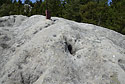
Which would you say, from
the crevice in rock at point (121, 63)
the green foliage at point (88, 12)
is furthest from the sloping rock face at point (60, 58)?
the green foliage at point (88, 12)

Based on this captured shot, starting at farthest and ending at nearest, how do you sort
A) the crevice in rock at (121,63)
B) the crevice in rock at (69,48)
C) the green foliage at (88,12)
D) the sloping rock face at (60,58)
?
the green foliage at (88,12) → the crevice in rock at (69,48) → the crevice in rock at (121,63) → the sloping rock face at (60,58)

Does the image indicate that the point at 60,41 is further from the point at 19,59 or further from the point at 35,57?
the point at 19,59

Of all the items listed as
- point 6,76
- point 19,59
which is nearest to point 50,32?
point 19,59

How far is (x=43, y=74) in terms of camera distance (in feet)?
13.3

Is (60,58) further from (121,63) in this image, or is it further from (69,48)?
(121,63)

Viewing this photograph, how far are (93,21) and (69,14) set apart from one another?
6199mm

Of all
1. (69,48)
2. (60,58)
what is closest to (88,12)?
(69,48)

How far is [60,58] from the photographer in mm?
4332

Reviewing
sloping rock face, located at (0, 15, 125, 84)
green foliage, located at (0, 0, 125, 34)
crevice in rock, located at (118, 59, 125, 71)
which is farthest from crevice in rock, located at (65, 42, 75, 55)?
green foliage, located at (0, 0, 125, 34)

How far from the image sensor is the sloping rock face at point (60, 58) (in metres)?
4.02

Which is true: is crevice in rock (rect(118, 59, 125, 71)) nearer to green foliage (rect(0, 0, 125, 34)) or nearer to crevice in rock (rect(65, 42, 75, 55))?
crevice in rock (rect(65, 42, 75, 55))

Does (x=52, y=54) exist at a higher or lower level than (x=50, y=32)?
lower

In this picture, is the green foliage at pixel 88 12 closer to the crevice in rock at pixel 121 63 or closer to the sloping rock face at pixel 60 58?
the sloping rock face at pixel 60 58

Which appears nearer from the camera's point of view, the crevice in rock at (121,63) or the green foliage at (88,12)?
the crevice in rock at (121,63)
